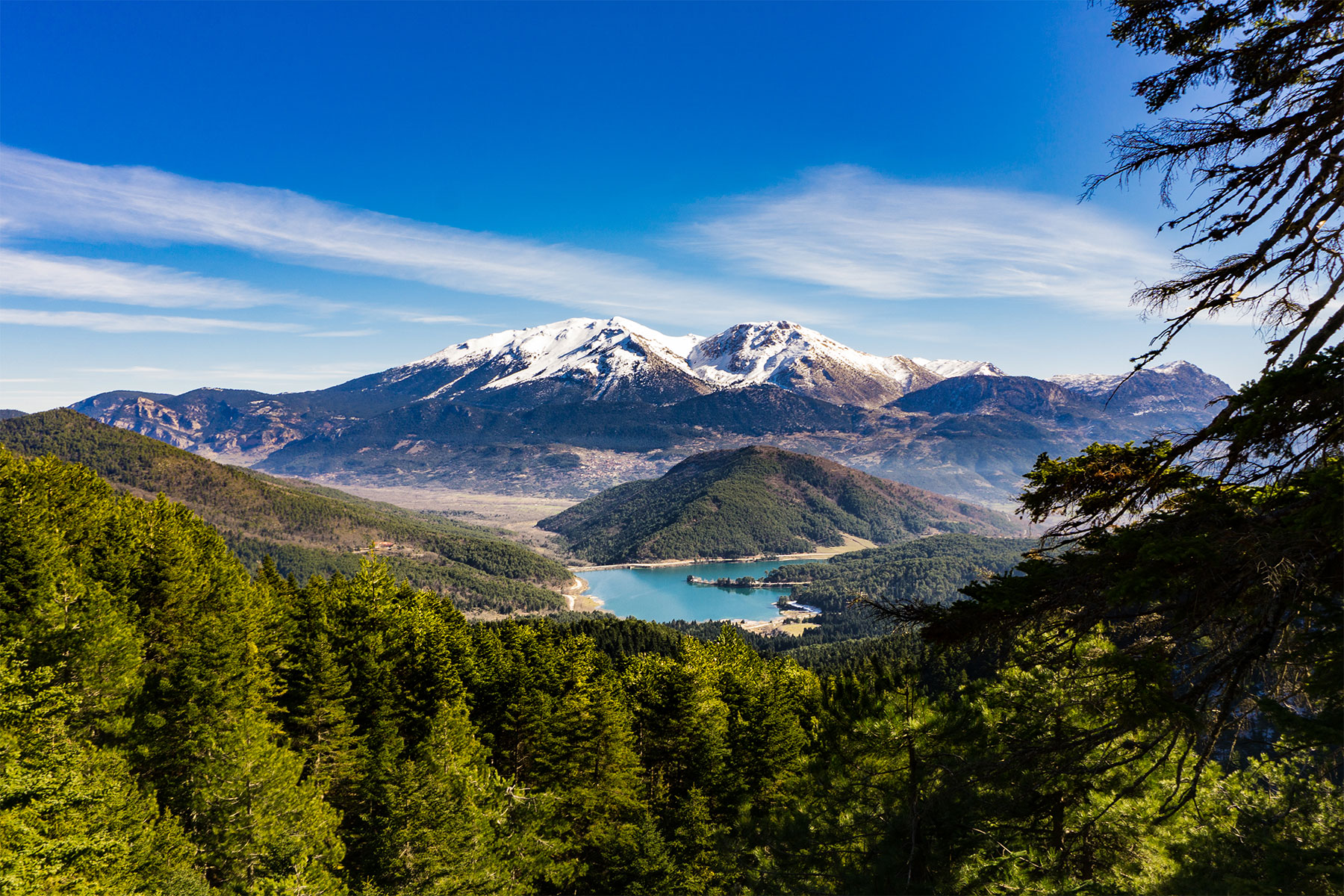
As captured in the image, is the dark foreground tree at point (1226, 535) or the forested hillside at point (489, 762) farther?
the forested hillside at point (489, 762)

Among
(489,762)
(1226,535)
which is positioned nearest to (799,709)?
(489,762)

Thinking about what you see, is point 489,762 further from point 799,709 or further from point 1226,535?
point 1226,535

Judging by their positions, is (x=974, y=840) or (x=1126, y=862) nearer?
(x=1126, y=862)

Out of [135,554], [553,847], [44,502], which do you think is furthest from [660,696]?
[44,502]

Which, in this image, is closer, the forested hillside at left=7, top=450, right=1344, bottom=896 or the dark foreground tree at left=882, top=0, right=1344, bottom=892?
the dark foreground tree at left=882, top=0, right=1344, bottom=892

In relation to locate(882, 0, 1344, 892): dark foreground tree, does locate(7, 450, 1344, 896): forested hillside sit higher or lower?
lower

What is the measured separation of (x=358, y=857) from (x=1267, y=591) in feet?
103

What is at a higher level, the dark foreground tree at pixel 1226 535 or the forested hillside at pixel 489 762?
the dark foreground tree at pixel 1226 535

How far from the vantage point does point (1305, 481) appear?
21.8 feet

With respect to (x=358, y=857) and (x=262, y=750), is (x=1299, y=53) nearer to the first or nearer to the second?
(x=262, y=750)

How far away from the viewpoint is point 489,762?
108 ft

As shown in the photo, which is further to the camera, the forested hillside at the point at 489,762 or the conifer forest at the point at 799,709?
the forested hillside at the point at 489,762

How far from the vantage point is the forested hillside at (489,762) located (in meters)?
11.2

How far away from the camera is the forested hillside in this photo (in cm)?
1123
